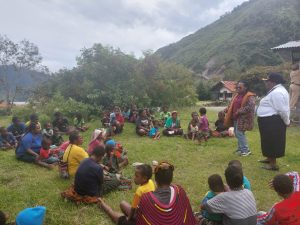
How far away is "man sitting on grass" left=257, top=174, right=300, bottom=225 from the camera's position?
4.02m

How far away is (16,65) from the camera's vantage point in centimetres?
4156

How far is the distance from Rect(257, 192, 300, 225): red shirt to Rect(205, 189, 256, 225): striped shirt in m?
0.24

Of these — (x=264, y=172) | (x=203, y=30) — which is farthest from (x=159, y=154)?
(x=203, y=30)

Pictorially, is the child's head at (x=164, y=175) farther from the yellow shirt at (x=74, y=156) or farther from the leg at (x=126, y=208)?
the yellow shirt at (x=74, y=156)

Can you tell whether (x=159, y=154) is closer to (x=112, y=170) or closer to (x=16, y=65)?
(x=112, y=170)

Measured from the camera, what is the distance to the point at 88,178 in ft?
A: 18.5

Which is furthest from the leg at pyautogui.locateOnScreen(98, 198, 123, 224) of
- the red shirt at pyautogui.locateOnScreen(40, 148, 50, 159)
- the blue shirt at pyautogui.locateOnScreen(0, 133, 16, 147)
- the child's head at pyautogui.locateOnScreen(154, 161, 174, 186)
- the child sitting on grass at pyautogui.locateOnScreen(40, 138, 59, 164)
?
the blue shirt at pyautogui.locateOnScreen(0, 133, 16, 147)

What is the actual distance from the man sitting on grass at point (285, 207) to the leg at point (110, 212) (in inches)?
79.8

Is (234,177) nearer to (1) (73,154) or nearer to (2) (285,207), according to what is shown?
(2) (285,207)

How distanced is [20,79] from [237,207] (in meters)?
43.0

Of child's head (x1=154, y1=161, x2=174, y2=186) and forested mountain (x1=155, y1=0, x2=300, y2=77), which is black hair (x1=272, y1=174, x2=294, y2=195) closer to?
child's head (x1=154, y1=161, x2=174, y2=186)

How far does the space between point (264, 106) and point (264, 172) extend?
149cm

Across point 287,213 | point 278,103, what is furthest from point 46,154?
point 287,213

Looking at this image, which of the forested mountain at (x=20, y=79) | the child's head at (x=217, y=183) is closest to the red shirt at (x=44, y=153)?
the child's head at (x=217, y=183)
